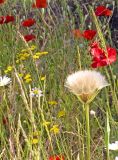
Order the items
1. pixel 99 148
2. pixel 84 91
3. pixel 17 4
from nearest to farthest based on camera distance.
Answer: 1. pixel 84 91
2. pixel 99 148
3. pixel 17 4

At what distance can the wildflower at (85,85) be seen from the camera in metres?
1.22

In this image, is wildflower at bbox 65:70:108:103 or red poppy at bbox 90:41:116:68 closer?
wildflower at bbox 65:70:108:103

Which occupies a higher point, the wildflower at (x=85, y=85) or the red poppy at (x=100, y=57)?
the red poppy at (x=100, y=57)

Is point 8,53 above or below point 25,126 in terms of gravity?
above

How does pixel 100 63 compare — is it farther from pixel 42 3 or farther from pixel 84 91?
pixel 42 3

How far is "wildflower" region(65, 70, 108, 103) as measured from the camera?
1.22 metres

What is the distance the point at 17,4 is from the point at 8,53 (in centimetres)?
177

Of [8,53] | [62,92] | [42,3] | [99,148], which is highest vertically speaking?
[42,3]

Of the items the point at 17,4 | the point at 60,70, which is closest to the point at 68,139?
the point at 60,70

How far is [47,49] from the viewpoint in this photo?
391 centimetres

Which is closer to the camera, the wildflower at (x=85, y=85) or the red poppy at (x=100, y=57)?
the wildflower at (x=85, y=85)

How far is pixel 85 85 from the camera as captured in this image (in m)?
1.26

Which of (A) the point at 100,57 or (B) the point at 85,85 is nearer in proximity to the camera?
(B) the point at 85,85

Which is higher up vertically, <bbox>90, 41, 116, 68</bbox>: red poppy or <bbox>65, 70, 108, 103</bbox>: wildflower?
<bbox>90, 41, 116, 68</bbox>: red poppy
